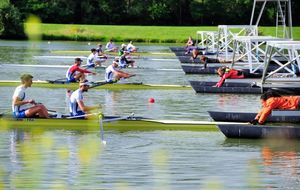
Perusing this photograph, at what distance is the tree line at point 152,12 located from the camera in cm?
9931

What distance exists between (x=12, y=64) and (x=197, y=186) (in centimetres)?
3524

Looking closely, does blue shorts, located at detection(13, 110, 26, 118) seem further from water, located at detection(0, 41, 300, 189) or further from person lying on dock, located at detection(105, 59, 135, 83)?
person lying on dock, located at detection(105, 59, 135, 83)

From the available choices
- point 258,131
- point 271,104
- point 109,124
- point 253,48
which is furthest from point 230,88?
point 258,131

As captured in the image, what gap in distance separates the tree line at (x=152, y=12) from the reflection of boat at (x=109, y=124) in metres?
75.5

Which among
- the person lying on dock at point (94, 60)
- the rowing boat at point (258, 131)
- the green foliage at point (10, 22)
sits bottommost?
the rowing boat at point (258, 131)

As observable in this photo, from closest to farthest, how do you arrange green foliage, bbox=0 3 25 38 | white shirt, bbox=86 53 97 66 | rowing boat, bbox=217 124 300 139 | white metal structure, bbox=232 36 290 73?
rowing boat, bbox=217 124 300 139 → white metal structure, bbox=232 36 290 73 → white shirt, bbox=86 53 97 66 → green foliage, bbox=0 3 25 38

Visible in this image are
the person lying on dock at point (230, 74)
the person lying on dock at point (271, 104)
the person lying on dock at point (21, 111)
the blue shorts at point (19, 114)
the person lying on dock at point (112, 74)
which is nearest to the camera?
the person lying on dock at point (271, 104)

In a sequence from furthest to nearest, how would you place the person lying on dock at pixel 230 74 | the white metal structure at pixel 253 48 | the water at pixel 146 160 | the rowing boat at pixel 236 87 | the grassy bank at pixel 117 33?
the grassy bank at pixel 117 33, the white metal structure at pixel 253 48, the person lying on dock at pixel 230 74, the rowing boat at pixel 236 87, the water at pixel 146 160

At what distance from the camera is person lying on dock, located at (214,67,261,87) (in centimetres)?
3569

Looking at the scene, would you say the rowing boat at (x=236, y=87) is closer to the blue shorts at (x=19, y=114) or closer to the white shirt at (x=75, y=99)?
the white shirt at (x=75, y=99)

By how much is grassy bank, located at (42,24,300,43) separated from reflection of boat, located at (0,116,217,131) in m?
65.2

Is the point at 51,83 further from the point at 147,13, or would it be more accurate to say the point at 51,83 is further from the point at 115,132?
the point at 147,13

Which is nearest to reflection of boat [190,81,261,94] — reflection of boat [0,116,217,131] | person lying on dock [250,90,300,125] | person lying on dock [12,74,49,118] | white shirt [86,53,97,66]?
white shirt [86,53,97,66]

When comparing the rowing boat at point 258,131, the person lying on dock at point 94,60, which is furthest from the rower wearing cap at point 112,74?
the rowing boat at point 258,131
